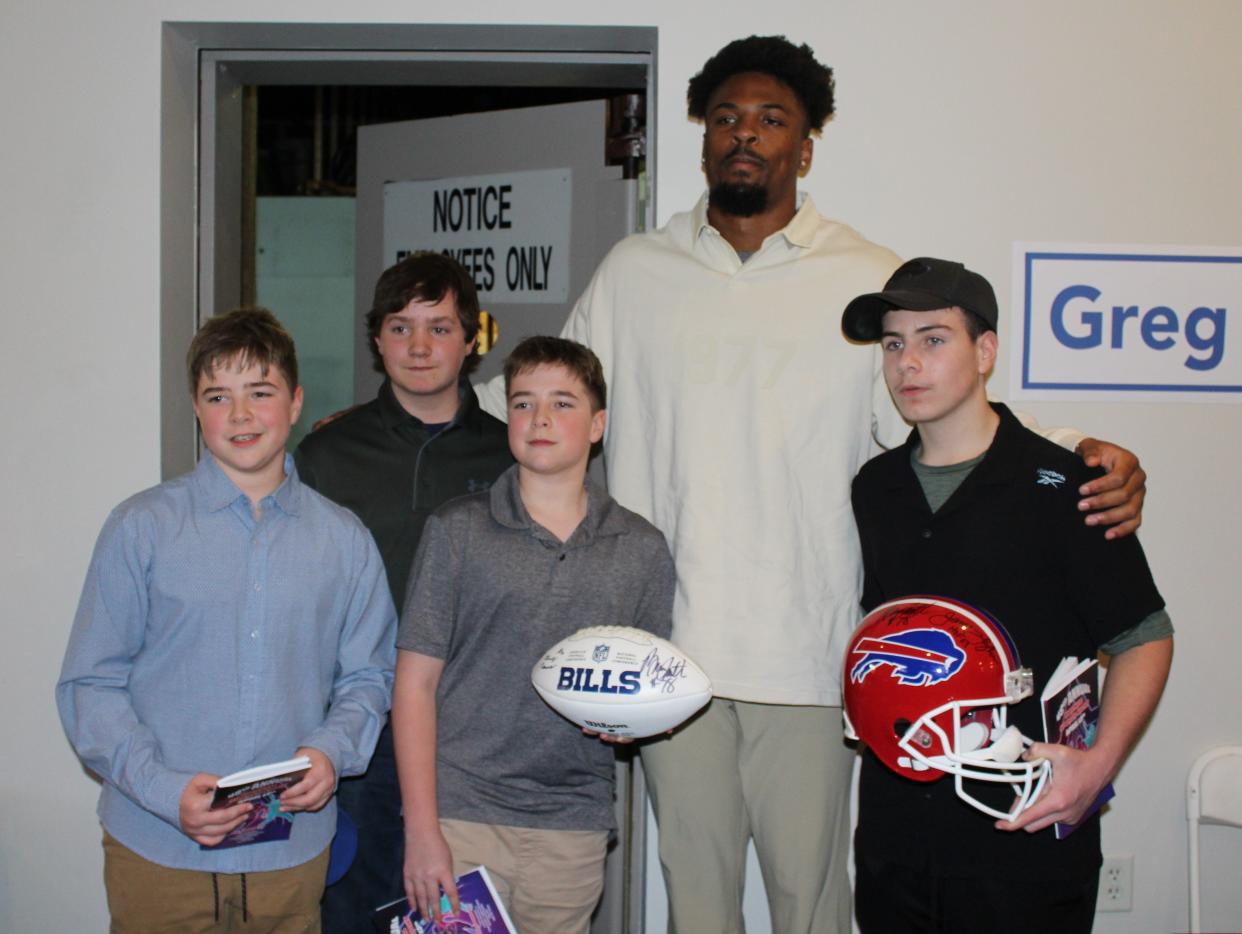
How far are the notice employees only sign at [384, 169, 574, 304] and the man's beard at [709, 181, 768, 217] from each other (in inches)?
33.6

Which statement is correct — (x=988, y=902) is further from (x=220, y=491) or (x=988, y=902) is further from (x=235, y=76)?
(x=235, y=76)

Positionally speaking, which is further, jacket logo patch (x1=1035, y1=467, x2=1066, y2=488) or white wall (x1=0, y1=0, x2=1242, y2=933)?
white wall (x1=0, y1=0, x2=1242, y2=933)

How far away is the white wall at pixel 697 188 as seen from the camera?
99.9 inches

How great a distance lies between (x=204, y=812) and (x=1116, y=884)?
2105 millimetres

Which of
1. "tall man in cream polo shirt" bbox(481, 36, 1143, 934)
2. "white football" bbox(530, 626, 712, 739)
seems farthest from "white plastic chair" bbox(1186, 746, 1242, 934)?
"white football" bbox(530, 626, 712, 739)

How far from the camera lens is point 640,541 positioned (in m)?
1.96

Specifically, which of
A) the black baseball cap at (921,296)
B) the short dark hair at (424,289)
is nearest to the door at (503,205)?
the short dark hair at (424,289)

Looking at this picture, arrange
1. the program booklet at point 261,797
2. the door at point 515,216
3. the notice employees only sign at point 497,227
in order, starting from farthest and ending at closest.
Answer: the notice employees only sign at point 497,227, the door at point 515,216, the program booklet at point 261,797

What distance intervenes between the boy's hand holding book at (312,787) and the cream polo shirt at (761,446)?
2.18 ft

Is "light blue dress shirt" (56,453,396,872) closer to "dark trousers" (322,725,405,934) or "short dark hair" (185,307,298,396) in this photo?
"short dark hair" (185,307,298,396)

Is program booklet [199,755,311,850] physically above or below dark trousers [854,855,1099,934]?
above

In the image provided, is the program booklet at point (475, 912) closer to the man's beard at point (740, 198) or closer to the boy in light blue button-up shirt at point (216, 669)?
the boy in light blue button-up shirt at point (216, 669)

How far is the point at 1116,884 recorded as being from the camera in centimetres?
262

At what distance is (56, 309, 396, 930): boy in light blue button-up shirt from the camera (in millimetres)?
1747
